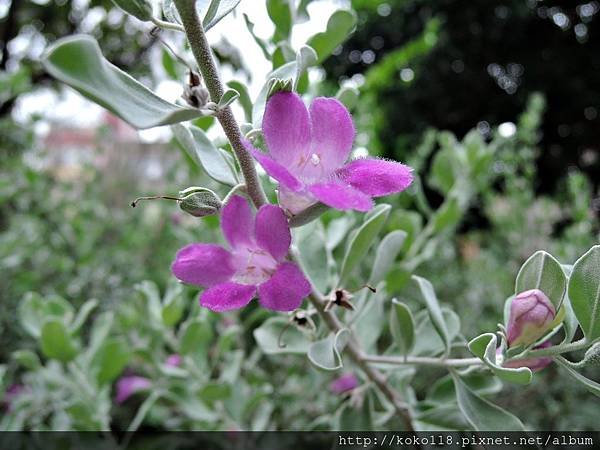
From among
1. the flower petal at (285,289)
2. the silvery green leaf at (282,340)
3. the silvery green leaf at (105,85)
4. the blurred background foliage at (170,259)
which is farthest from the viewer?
the blurred background foliage at (170,259)

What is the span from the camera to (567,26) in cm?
373

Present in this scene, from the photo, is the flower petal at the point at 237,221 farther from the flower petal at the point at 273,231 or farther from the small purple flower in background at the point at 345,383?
the small purple flower in background at the point at 345,383

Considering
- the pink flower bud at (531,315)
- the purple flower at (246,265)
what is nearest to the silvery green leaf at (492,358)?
the pink flower bud at (531,315)

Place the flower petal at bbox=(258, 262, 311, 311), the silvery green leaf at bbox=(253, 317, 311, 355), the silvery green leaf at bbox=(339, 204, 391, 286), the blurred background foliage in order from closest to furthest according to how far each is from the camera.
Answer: the flower petal at bbox=(258, 262, 311, 311), the silvery green leaf at bbox=(339, 204, 391, 286), the silvery green leaf at bbox=(253, 317, 311, 355), the blurred background foliage

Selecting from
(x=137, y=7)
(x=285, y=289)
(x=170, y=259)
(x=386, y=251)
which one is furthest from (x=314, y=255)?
(x=170, y=259)

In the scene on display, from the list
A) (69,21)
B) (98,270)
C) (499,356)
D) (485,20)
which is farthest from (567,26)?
(499,356)

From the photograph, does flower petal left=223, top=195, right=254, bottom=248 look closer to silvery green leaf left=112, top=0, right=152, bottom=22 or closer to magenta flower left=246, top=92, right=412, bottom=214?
magenta flower left=246, top=92, right=412, bottom=214

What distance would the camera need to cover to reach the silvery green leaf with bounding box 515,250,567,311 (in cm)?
38

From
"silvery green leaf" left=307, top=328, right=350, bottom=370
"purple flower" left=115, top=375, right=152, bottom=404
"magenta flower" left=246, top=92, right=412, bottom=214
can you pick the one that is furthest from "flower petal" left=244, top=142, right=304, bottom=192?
"purple flower" left=115, top=375, right=152, bottom=404

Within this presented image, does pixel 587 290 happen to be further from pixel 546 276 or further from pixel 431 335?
pixel 431 335

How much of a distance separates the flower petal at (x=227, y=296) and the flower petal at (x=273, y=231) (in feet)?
0.11

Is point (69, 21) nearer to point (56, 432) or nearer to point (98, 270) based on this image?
point (98, 270)

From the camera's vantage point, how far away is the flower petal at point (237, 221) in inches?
14.6

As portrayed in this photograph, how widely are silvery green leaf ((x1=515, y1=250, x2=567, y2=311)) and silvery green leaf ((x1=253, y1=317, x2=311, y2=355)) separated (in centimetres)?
25
